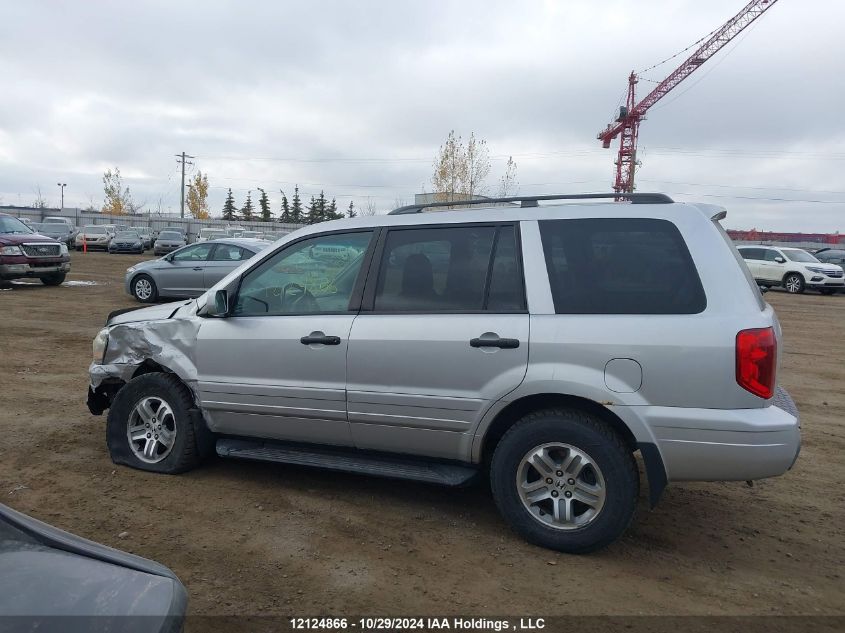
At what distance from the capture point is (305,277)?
4492 millimetres

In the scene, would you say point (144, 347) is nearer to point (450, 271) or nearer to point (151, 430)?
point (151, 430)

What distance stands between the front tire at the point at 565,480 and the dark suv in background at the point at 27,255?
1608 centimetres

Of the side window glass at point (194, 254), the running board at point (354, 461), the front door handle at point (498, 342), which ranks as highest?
the side window glass at point (194, 254)

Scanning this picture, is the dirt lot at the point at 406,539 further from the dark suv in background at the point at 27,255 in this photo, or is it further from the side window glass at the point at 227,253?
the dark suv in background at the point at 27,255

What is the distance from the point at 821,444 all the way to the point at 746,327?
11.0ft

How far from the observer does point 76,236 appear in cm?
3919

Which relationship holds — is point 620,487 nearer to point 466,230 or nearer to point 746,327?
point 746,327

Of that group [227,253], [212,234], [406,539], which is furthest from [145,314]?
[212,234]

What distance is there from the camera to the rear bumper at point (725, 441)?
10.9 feet

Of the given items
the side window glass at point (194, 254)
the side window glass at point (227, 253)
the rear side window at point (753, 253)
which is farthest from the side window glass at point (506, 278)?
the rear side window at point (753, 253)

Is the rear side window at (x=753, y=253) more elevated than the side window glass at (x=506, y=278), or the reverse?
the rear side window at (x=753, y=253)

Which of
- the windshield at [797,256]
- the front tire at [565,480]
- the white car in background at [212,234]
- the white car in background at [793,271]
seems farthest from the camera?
the white car in background at [212,234]

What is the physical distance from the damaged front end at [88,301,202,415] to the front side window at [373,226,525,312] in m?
1.46

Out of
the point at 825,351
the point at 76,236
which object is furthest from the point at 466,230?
the point at 76,236
